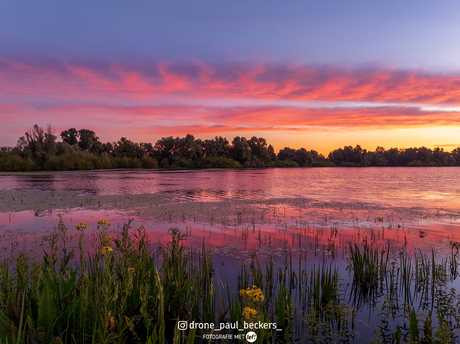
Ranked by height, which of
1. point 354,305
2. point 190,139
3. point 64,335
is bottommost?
point 354,305

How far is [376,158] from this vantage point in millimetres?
157000

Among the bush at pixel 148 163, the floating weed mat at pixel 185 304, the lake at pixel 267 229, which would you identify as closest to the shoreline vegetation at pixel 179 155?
the bush at pixel 148 163

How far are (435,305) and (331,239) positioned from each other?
4.64 meters

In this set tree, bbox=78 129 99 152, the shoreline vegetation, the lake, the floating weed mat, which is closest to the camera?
the floating weed mat

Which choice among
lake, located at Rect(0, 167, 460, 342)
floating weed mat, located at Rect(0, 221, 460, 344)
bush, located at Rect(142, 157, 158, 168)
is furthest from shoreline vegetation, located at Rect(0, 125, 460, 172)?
floating weed mat, located at Rect(0, 221, 460, 344)

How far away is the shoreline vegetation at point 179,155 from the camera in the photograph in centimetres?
7969

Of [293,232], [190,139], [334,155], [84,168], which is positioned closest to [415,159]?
[334,155]

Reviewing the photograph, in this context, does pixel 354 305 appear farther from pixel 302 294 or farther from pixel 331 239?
pixel 331 239

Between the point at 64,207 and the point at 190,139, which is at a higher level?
the point at 190,139

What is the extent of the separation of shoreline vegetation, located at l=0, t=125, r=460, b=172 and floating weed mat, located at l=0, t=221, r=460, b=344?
277 feet

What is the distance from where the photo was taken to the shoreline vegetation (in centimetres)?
7969

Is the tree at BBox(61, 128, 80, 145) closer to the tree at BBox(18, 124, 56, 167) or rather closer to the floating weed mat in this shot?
the tree at BBox(18, 124, 56, 167)

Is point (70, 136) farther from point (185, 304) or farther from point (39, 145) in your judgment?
point (185, 304)

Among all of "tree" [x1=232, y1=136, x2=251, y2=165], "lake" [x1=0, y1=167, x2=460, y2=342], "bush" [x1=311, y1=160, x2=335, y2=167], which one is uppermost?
"tree" [x1=232, y1=136, x2=251, y2=165]
